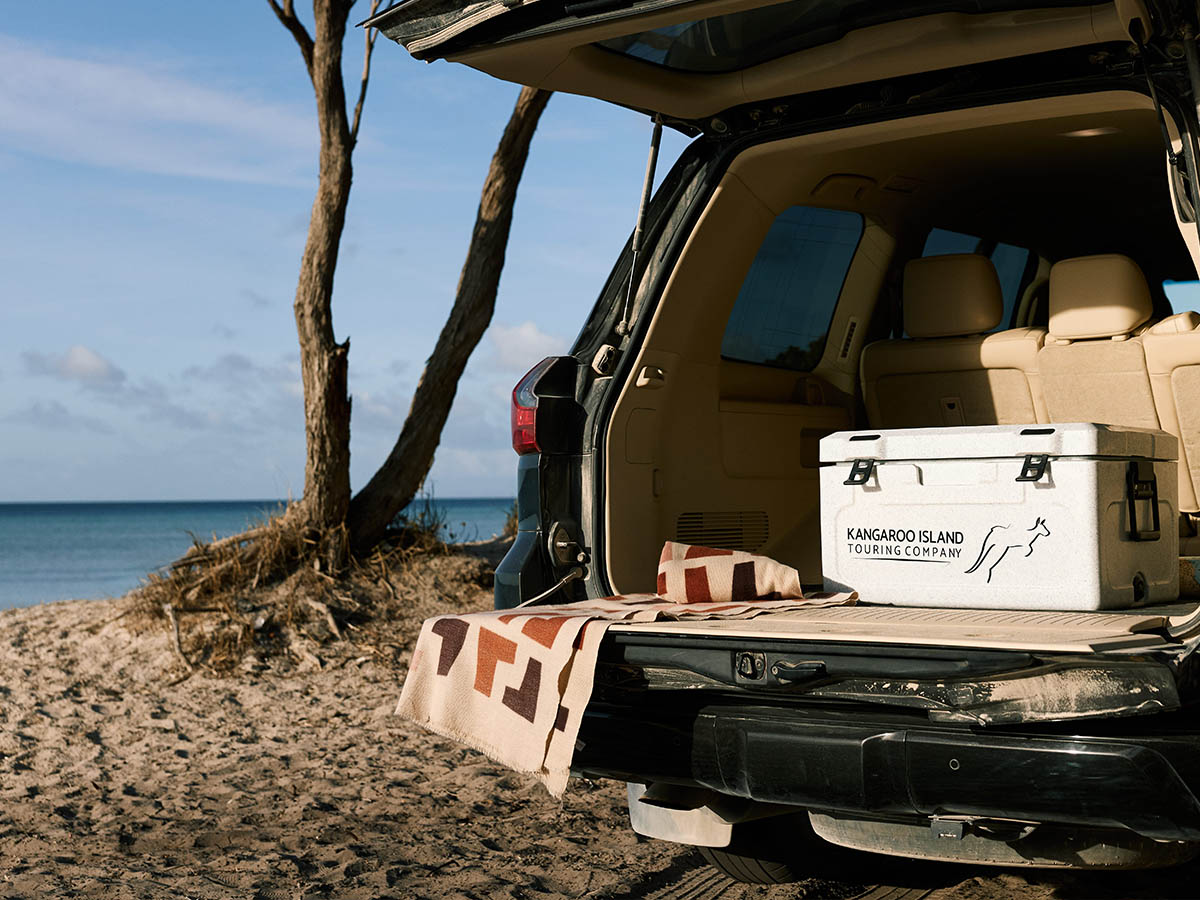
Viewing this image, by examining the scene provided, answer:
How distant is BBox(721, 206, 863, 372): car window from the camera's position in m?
4.36

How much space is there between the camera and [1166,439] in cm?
355

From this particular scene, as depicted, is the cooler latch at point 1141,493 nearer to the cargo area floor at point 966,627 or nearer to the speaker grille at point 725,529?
the cargo area floor at point 966,627

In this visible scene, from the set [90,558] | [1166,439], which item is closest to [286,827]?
[1166,439]

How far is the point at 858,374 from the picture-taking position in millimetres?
4918

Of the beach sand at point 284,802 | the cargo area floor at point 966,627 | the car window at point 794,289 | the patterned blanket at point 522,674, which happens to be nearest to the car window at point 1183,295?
the car window at point 794,289

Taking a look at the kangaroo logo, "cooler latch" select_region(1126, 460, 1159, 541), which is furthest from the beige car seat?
the kangaroo logo

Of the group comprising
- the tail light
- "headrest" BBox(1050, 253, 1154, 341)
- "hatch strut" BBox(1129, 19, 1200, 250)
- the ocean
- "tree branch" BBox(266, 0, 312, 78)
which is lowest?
the ocean

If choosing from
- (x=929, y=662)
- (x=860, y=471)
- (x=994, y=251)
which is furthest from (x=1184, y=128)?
(x=994, y=251)

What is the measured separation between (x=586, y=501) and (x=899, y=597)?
92cm

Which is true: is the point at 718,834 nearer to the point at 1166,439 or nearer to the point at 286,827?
the point at 1166,439

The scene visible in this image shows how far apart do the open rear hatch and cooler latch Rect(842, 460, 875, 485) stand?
105 centimetres

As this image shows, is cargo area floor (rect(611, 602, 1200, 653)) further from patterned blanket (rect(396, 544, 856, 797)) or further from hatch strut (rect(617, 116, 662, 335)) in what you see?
hatch strut (rect(617, 116, 662, 335))

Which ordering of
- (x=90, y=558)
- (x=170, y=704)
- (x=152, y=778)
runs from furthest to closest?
1. (x=90, y=558)
2. (x=170, y=704)
3. (x=152, y=778)

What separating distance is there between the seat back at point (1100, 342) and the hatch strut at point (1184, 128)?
0.98 metres
